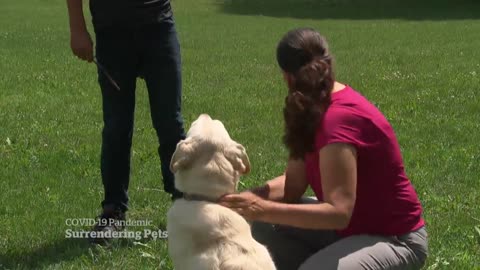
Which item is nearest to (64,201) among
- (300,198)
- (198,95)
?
(300,198)

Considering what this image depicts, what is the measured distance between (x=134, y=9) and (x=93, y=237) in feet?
4.78

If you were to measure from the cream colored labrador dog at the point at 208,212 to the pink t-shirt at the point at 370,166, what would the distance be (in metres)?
0.45

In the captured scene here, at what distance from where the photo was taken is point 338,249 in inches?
147

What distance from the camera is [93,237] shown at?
509 cm

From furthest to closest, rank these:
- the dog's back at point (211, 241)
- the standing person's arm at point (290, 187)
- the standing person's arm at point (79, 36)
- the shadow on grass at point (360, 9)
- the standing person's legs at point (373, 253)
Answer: the shadow on grass at point (360, 9)
the standing person's arm at point (79, 36)
the standing person's arm at point (290, 187)
the standing person's legs at point (373, 253)
the dog's back at point (211, 241)

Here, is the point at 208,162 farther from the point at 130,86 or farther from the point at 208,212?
the point at 130,86

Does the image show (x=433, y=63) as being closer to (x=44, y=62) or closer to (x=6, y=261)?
(x=44, y=62)

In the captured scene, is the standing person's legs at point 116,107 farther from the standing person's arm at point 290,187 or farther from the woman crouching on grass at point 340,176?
the woman crouching on grass at point 340,176

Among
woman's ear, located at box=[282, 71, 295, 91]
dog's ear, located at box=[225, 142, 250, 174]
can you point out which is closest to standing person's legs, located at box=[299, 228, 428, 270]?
dog's ear, located at box=[225, 142, 250, 174]

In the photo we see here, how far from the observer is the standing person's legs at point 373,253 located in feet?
12.0

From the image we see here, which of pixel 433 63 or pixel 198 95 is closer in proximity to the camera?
pixel 198 95

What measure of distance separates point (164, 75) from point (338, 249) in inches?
75.9

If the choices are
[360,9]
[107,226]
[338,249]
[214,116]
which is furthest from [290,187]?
[360,9]

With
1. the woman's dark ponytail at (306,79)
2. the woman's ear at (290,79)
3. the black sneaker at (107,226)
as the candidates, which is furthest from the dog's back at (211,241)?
the black sneaker at (107,226)
